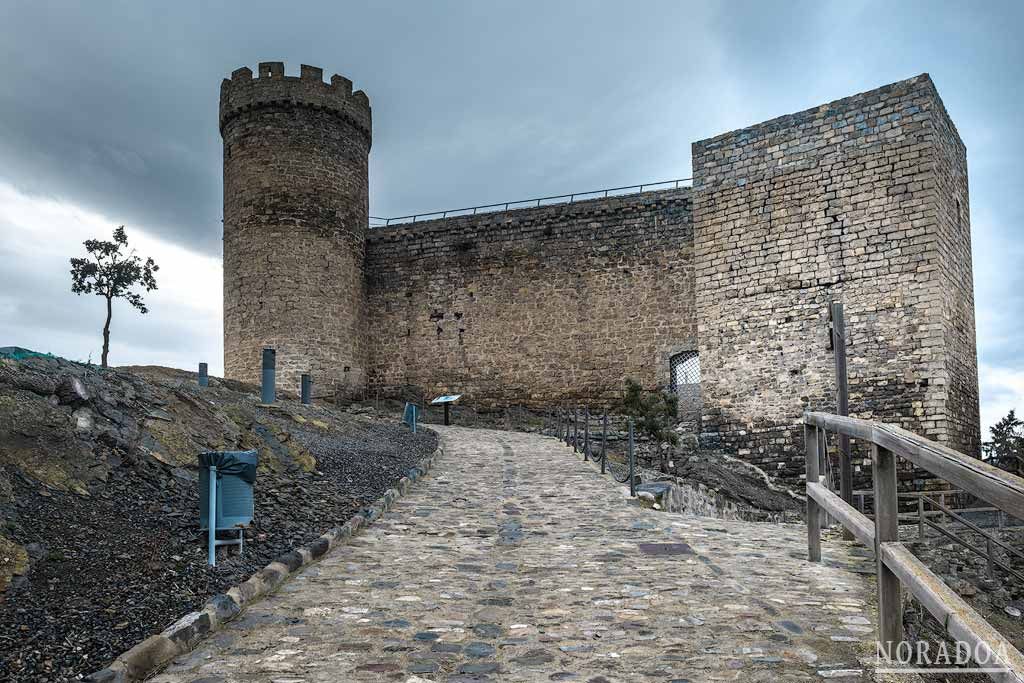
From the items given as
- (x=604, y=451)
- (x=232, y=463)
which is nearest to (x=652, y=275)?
(x=604, y=451)

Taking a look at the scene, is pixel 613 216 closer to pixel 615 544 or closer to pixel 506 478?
pixel 506 478

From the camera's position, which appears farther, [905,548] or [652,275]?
[652,275]

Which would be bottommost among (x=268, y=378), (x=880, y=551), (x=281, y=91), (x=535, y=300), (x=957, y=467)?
(x=880, y=551)

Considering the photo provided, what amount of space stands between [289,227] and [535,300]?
735cm

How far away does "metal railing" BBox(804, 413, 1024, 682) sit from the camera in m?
2.06

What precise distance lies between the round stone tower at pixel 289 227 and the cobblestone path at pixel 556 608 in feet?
50.1

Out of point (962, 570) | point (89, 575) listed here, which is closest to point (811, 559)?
point (89, 575)

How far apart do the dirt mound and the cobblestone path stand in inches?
17.3

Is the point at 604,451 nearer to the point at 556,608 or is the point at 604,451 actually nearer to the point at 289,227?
the point at 556,608

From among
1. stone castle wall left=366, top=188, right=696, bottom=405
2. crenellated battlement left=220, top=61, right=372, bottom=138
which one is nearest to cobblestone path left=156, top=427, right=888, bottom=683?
stone castle wall left=366, top=188, right=696, bottom=405

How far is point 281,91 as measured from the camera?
21422 millimetres

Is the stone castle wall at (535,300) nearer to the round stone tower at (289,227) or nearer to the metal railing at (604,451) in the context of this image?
the round stone tower at (289,227)

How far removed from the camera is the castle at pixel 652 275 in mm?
12008

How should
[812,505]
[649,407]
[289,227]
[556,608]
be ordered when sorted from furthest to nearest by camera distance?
[289,227] → [649,407] → [812,505] → [556,608]
